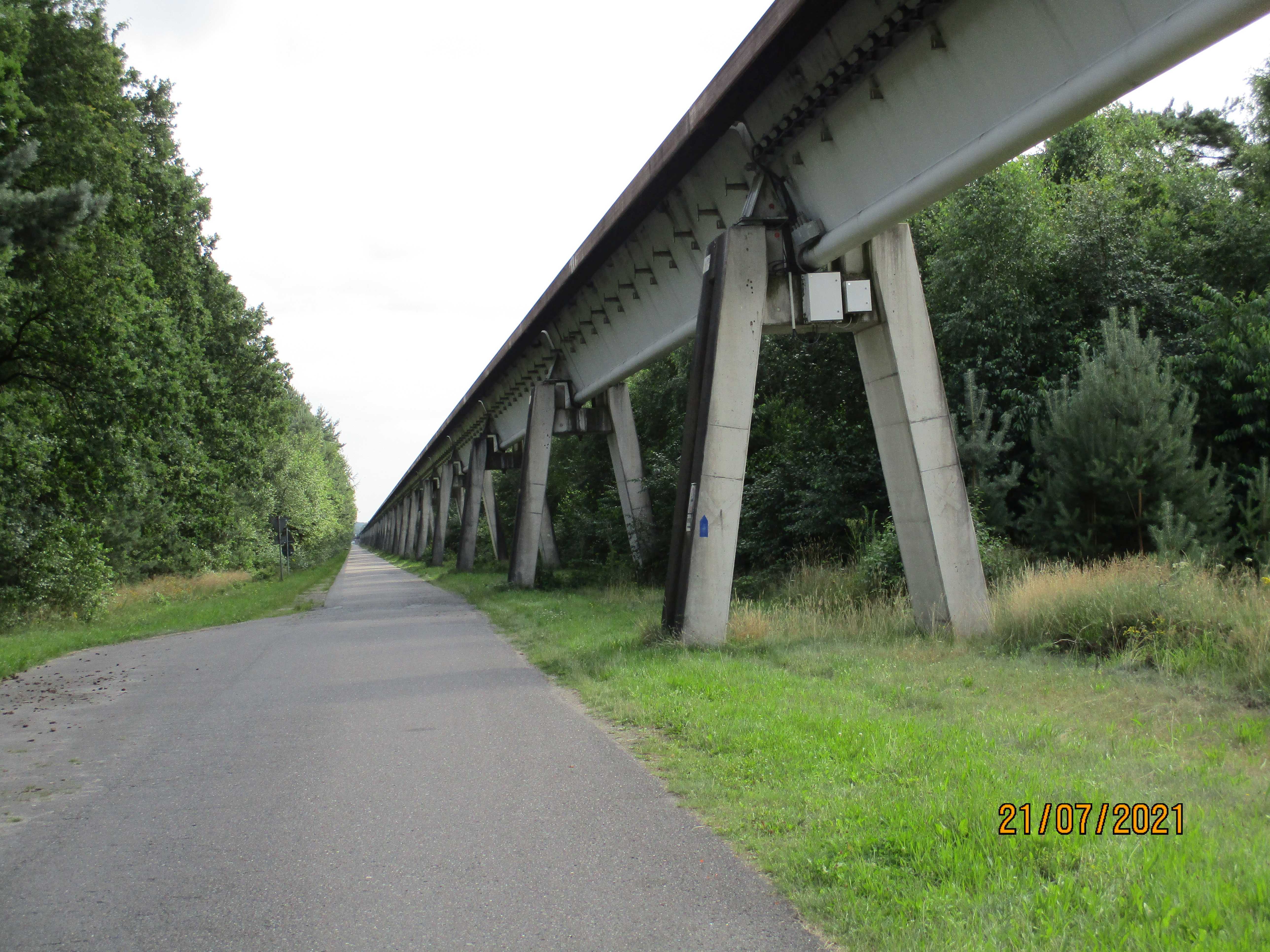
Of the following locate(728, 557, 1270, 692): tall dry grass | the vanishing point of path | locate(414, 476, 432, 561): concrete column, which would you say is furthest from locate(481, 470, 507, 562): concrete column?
the vanishing point of path

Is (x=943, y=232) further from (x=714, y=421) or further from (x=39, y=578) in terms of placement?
(x=39, y=578)

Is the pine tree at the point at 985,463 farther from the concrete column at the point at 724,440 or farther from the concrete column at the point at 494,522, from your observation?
the concrete column at the point at 494,522

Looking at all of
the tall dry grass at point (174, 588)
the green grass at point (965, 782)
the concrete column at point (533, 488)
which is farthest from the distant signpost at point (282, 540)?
the green grass at point (965, 782)

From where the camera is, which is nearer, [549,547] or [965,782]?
[965,782]

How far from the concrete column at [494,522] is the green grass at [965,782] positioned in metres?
35.6

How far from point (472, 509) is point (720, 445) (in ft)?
99.7

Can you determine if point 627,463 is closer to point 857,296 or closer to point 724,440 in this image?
point 724,440

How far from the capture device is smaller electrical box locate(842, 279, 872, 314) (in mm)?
12242

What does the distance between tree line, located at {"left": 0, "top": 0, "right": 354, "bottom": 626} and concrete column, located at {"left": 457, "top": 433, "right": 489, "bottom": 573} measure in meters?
12.7

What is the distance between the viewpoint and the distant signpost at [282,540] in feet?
127

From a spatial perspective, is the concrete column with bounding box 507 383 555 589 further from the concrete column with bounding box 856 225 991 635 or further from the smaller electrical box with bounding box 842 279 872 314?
the smaller electrical box with bounding box 842 279 872 314

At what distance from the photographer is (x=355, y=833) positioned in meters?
5.35

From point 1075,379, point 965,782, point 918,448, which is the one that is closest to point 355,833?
point 965,782

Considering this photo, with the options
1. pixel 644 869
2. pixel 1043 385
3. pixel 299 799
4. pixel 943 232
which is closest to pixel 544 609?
pixel 1043 385
